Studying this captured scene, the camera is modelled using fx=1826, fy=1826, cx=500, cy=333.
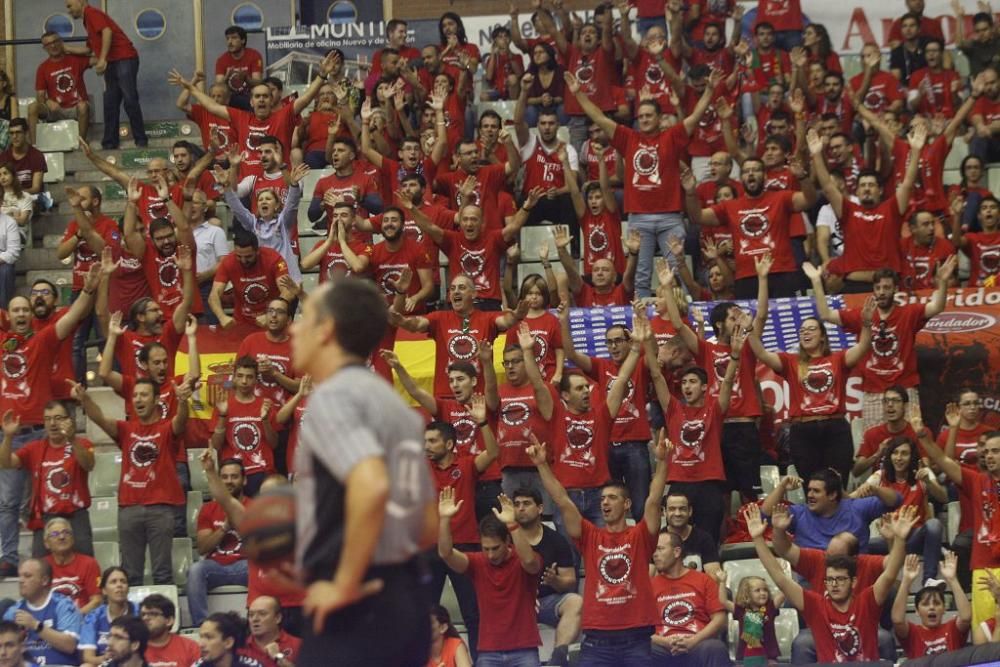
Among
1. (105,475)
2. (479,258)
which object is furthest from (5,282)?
(479,258)

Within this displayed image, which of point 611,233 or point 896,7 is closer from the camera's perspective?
point 611,233

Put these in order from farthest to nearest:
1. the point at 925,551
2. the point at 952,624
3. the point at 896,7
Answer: the point at 896,7 → the point at 925,551 → the point at 952,624

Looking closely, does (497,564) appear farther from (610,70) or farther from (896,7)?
(896,7)

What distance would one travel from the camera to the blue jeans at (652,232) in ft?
53.5

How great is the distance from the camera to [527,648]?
39.9 ft

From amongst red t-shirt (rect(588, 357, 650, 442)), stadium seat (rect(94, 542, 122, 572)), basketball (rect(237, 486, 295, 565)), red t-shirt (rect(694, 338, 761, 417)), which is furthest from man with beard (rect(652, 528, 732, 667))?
basketball (rect(237, 486, 295, 565))

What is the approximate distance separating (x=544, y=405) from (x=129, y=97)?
832cm

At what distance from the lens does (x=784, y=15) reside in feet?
66.5

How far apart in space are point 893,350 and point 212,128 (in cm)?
719

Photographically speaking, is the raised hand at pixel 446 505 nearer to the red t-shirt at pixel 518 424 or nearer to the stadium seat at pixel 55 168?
the red t-shirt at pixel 518 424

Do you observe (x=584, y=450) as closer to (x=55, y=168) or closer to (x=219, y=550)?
(x=219, y=550)

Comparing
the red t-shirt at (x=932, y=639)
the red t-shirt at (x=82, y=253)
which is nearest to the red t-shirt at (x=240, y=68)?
the red t-shirt at (x=82, y=253)

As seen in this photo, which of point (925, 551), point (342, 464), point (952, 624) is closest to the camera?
point (342, 464)

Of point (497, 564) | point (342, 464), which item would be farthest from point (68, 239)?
point (342, 464)
